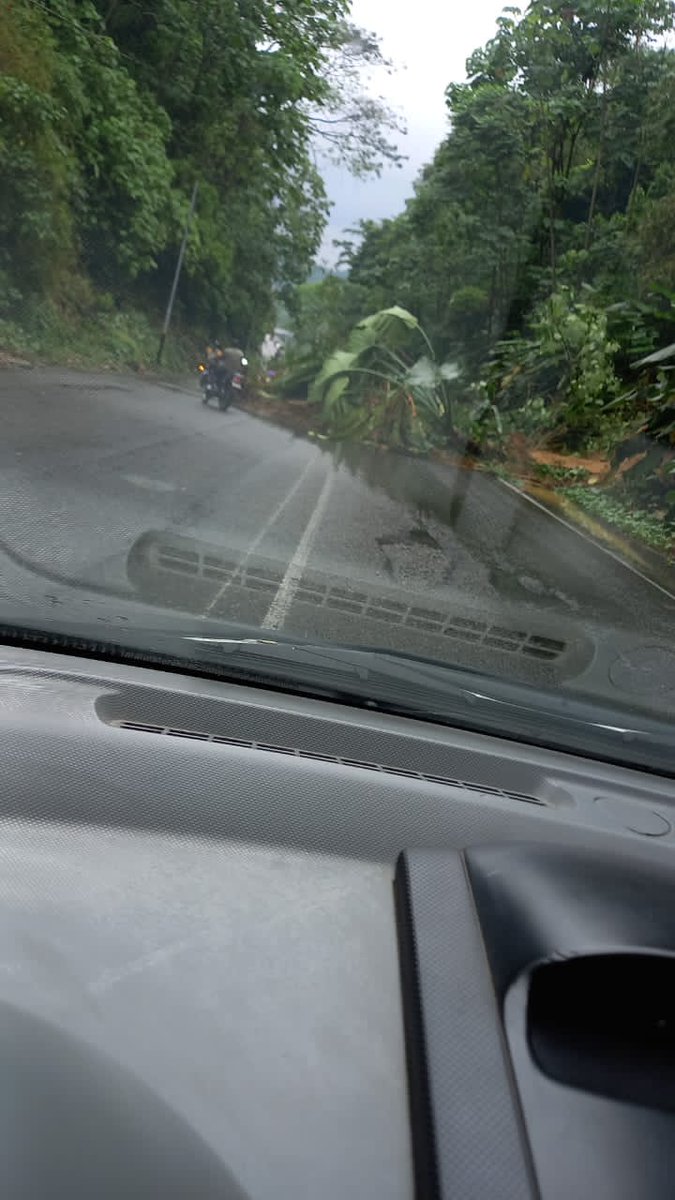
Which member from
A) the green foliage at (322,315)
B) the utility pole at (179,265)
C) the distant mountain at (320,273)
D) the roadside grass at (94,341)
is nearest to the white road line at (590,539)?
the green foliage at (322,315)

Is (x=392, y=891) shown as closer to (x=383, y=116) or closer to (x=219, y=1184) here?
(x=219, y=1184)

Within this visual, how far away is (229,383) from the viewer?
10797mm

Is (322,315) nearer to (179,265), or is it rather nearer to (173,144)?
(179,265)

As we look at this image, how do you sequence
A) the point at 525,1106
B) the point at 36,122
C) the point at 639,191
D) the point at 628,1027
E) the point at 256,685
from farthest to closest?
1. the point at 36,122
2. the point at 639,191
3. the point at 256,685
4. the point at 628,1027
5. the point at 525,1106

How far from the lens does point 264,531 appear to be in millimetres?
7715

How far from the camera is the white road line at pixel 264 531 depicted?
16.8 ft

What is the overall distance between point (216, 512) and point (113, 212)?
4.93 m

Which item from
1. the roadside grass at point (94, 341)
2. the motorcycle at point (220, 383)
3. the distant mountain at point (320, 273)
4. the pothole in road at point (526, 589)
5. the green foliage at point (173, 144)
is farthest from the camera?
the roadside grass at point (94, 341)

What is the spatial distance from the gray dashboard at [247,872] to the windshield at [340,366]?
0.86ft

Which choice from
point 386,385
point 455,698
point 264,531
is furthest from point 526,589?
point 455,698

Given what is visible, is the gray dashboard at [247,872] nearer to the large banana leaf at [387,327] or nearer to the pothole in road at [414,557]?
the pothole in road at [414,557]

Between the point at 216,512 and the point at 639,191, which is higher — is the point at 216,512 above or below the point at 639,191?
below

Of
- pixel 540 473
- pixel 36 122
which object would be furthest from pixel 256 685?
pixel 36 122

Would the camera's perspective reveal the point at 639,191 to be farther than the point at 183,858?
Yes
